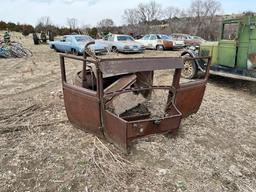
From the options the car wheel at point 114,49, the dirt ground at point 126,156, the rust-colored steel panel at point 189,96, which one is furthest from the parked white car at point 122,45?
the rust-colored steel panel at point 189,96

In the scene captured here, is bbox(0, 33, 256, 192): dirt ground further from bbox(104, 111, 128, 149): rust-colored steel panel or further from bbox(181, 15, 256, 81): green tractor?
bbox(181, 15, 256, 81): green tractor

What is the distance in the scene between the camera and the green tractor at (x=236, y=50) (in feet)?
23.3

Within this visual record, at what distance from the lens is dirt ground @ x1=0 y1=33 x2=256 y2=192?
3.10 meters

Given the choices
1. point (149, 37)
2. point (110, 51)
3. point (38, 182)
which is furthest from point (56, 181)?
point (149, 37)

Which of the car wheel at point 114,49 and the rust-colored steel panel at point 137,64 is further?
the car wheel at point 114,49

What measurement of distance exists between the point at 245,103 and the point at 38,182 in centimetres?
512

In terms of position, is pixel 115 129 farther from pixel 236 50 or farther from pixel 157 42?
pixel 157 42

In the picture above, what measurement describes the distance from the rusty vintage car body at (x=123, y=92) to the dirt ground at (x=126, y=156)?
0.31 metres

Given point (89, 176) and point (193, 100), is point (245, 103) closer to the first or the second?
point (193, 100)

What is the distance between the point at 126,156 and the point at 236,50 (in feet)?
17.4

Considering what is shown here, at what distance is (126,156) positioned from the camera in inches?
142

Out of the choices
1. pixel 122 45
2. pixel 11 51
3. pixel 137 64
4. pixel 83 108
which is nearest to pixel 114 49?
pixel 122 45

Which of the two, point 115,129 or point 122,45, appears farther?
point 122,45

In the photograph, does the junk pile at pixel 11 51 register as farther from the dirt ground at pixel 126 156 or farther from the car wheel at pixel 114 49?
the dirt ground at pixel 126 156
